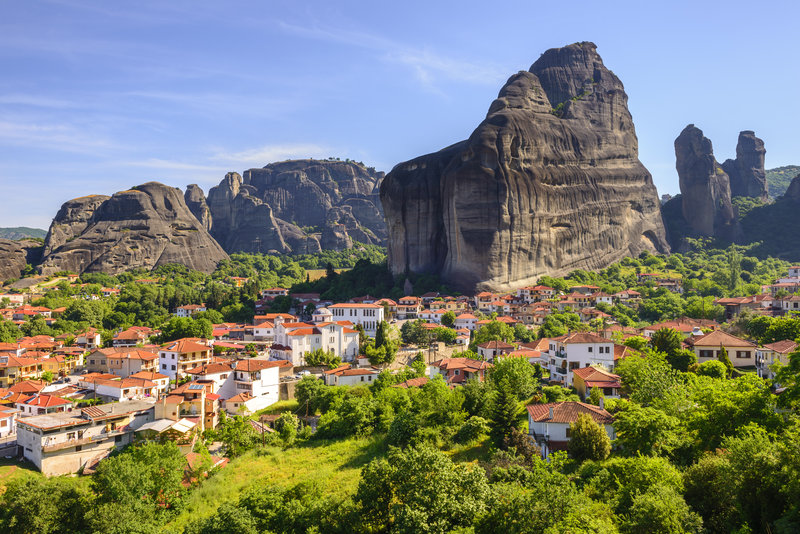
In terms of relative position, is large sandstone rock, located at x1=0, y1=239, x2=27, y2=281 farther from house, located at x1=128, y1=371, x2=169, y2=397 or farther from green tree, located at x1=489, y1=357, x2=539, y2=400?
green tree, located at x1=489, y1=357, x2=539, y2=400

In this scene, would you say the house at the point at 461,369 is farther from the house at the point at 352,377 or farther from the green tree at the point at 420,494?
the green tree at the point at 420,494

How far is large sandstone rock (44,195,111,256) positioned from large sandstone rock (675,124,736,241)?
13626 centimetres

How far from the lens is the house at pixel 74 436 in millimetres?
34438

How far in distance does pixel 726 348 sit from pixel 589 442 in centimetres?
2115

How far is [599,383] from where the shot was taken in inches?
1368

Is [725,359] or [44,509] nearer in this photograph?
[44,509]

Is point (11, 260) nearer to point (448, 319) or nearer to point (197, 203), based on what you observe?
point (197, 203)

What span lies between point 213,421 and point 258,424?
3.92m

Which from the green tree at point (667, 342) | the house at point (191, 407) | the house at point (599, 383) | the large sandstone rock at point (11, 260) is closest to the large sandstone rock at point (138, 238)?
the large sandstone rock at point (11, 260)

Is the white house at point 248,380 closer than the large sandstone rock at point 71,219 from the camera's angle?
Yes

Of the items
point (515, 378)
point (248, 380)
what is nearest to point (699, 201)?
point (515, 378)

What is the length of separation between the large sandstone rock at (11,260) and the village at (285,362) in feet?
121

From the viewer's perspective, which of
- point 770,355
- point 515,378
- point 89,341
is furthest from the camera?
point 89,341

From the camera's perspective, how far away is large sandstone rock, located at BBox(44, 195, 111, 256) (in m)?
130
